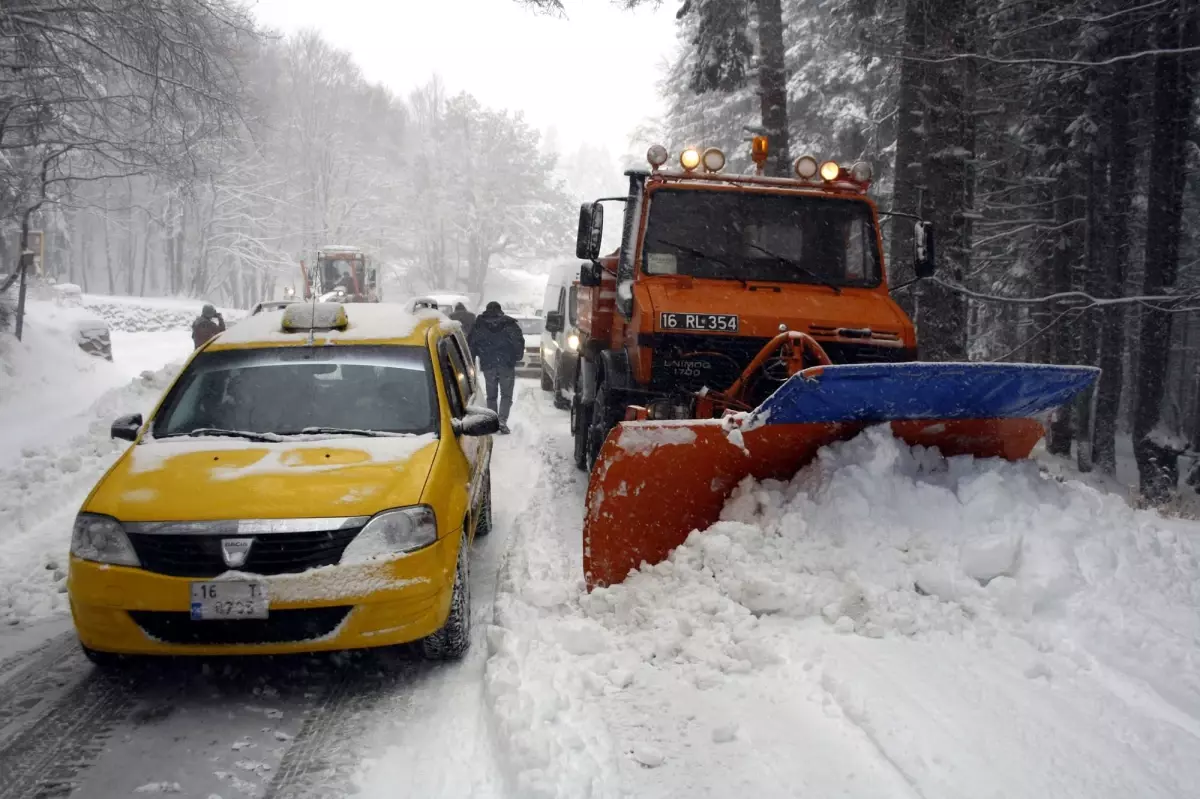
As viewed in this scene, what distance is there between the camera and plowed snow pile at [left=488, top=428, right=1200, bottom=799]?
305 centimetres

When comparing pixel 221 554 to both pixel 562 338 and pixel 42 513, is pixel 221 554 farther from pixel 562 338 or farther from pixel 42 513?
pixel 562 338

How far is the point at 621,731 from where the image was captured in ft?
11.4

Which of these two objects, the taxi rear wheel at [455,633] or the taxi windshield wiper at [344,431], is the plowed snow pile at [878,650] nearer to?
the taxi rear wheel at [455,633]

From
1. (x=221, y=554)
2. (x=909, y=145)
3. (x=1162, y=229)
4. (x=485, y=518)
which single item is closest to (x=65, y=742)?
(x=221, y=554)

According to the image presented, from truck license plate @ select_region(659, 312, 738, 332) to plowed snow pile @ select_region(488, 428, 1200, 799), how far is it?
1.68 m

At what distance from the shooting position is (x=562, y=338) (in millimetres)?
14336

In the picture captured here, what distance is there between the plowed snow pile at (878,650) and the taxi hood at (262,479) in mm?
1035

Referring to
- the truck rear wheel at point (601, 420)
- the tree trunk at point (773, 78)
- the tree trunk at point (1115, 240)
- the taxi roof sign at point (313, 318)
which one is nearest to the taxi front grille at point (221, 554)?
the taxi roof sign at point (313, 318)

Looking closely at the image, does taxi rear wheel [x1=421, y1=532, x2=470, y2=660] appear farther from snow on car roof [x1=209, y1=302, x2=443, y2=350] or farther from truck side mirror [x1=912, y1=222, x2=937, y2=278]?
truck side mirror [x1=912, y1=222, x2=937, y2=278]

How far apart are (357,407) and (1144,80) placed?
15.3 m

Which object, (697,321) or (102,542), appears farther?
(697,321)

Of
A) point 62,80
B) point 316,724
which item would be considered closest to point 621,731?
point 316,724

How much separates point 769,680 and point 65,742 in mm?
3054

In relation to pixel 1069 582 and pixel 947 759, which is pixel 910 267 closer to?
pixel 1069 582
